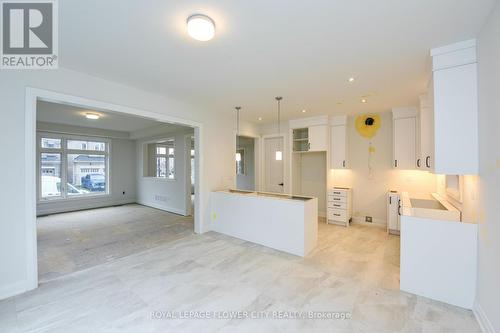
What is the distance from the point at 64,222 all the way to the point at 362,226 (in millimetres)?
7549

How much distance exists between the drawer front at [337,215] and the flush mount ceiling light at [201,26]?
469 centimetres

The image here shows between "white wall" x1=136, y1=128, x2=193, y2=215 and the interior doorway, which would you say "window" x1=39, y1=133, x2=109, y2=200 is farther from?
the interior doorway

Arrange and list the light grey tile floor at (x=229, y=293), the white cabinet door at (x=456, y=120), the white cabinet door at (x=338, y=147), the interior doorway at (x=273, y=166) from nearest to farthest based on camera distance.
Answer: the light grey tile floor at (x=229, y=293), the white cabinet door at (x=456, y=120), the white cabinet door at (x=338, y=147), the interior doorway at (x=273, y=166)

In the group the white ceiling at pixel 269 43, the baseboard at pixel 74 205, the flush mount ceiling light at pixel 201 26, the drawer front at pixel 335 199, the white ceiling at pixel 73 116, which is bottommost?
the baseboard at pixel 74 205

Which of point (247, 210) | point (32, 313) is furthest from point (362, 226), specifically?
point (32, 313)

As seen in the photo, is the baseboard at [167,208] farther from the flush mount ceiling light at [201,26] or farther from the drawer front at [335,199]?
the flush mount ceiling light at [201,26]

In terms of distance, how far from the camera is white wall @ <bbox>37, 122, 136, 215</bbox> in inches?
256

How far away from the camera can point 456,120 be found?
2.22m

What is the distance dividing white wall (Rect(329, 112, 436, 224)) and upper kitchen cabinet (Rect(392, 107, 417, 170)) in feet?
1.21

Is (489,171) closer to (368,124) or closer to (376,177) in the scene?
(376,177)

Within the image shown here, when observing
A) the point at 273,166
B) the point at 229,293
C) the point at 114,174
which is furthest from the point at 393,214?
the point at 114,174

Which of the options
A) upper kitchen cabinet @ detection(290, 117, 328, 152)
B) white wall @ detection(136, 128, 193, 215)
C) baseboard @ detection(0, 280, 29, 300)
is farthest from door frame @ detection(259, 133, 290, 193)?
baseboard @ detection(0, 280, 29, 300)

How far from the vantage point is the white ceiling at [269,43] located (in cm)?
171

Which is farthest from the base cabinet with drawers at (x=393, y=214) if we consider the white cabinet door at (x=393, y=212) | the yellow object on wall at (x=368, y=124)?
the yellow object on wall at (x=368, y=124)
